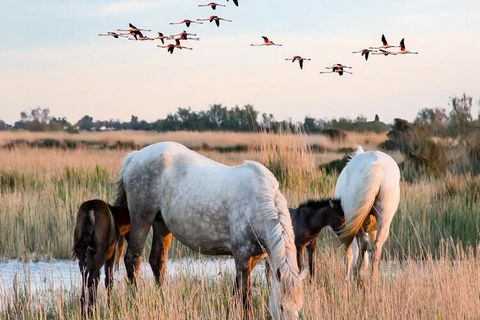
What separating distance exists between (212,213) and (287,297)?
56.1 inches

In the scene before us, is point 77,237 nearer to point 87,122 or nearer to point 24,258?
point 24,258

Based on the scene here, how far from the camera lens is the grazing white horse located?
814 cm

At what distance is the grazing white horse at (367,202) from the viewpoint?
26.7 ft

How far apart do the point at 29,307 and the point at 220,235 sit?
1.70m

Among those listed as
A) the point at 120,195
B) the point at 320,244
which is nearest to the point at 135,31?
the point at 120,195

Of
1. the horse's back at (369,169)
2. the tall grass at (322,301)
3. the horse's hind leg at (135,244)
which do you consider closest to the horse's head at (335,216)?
the horse's back at (369,169)

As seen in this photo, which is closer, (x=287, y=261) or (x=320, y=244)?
(x=287, y=261)

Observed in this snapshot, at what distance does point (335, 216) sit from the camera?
795cm

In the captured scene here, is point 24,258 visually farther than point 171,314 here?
Yes

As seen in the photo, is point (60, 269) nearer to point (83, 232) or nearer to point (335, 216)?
point (83, 232)

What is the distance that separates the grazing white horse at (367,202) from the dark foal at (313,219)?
194 mm

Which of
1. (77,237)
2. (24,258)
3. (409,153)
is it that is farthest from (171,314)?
(409,153)

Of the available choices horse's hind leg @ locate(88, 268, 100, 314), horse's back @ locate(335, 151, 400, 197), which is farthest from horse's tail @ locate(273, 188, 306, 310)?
horse's back @ locate(335, 151, 400, 197)

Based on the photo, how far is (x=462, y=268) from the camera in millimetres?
7715
